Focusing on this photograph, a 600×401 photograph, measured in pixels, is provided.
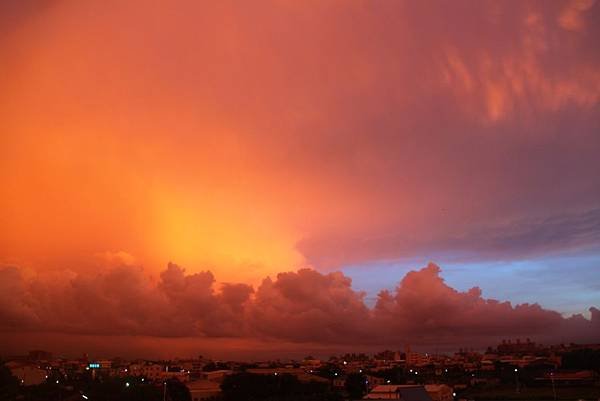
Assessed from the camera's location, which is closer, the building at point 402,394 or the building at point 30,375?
the building at point 402,394

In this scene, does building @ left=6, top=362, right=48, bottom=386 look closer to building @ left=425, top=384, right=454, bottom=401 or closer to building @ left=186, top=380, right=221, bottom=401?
building @ left=186, top=380, right=221, bottom=401

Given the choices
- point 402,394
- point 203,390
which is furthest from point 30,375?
point 402,394

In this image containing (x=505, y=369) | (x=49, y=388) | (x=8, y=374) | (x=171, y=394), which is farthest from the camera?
(x=505, y=369)

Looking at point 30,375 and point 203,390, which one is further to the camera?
point 30,375

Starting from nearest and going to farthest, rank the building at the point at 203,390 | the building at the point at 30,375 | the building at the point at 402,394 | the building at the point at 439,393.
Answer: the building at the point at 402,394 → the building at the point at 439,393 → the building at the point at 203,390 → the building at the point at 30,375

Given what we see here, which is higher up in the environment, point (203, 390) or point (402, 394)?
point (402, 394)

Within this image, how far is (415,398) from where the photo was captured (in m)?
51.0

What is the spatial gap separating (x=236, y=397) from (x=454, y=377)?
185ft

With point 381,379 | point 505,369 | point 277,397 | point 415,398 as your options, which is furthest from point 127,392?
point 505,369

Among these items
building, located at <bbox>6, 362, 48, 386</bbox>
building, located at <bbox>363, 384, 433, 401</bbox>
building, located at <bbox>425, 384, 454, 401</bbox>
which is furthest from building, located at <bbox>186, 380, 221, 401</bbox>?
building, located at <bbox>363, 384, 433, 401</bbox>

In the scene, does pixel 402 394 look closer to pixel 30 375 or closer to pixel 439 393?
pixel 439 393

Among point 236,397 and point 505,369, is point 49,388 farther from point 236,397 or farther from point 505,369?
point 505,369

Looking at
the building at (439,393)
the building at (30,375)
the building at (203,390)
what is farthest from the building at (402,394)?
the building at (30,375)

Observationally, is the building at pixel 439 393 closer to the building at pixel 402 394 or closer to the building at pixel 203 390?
the building at pixel 402 394
